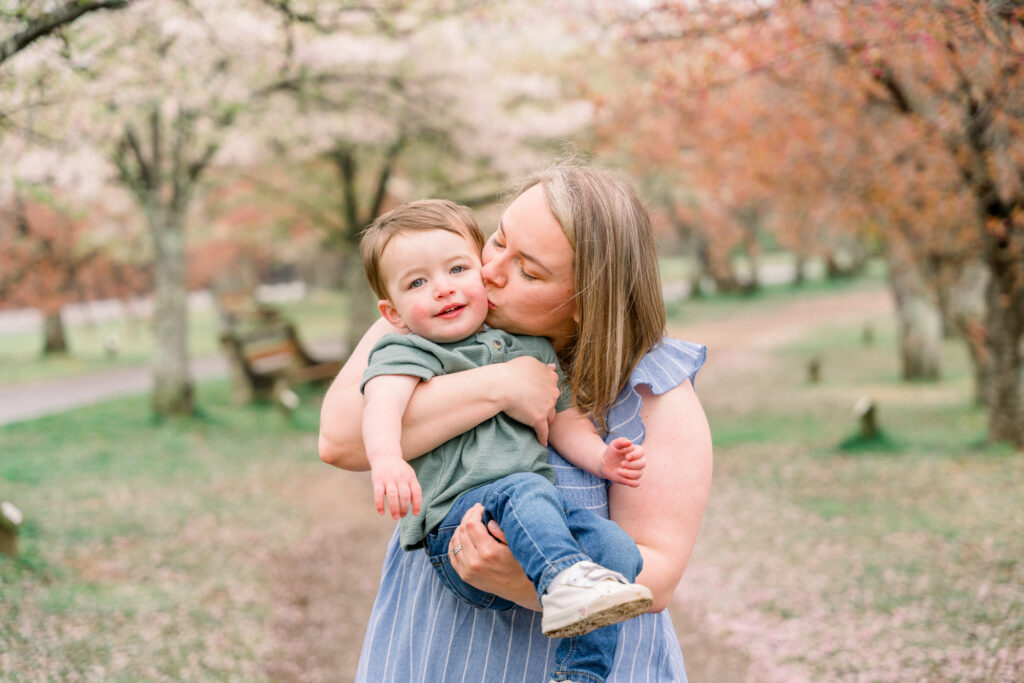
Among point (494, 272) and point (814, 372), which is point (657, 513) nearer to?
point (494, 272)

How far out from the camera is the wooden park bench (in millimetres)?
14500

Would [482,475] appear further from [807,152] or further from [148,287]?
[148,287]

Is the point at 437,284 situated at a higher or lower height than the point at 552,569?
higher

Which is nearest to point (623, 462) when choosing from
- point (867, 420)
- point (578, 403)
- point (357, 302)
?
point (578, 403)

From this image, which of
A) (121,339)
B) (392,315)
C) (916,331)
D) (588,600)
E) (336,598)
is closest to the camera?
(588,600)

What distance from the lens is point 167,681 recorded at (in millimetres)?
4570

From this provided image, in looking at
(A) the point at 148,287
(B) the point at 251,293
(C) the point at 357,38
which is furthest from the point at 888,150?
(A) the point at 148,287

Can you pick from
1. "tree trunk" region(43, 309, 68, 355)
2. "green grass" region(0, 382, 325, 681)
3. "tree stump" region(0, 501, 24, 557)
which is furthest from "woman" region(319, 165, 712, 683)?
"tree trunk" region(43, 309, 68, 355)

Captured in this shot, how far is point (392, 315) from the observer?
2076mm

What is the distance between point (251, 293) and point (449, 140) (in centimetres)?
870

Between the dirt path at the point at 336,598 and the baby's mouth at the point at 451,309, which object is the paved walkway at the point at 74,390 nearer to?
the dirt path at the point at 336,598

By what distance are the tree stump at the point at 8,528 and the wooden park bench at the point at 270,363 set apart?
7.72 meters

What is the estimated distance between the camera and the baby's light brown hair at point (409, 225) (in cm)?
201

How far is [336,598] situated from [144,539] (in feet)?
6.90
